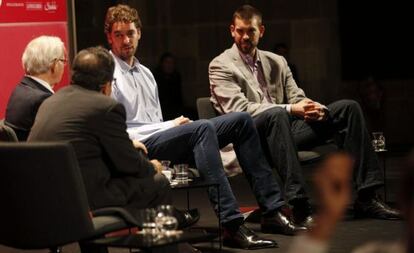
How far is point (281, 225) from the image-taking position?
554cm

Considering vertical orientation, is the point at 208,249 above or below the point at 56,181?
below

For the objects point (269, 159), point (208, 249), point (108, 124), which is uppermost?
point (108, 124)

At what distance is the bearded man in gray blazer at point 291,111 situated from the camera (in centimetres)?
571

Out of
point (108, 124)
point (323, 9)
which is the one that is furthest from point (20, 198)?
point (323, 9)

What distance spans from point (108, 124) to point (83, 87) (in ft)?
0.76

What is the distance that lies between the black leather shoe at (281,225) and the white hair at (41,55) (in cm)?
147

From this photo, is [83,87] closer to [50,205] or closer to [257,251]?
[50,205]

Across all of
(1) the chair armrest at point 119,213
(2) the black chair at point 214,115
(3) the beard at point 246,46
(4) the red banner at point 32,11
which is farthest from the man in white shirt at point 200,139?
(1) the chair armrest at point 119,213

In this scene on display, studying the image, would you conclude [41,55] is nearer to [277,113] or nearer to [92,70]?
[92,70]

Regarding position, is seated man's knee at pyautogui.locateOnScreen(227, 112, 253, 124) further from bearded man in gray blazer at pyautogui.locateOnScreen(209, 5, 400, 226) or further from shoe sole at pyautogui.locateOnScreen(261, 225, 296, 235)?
shoe sole at pyautogui.locateOnScreen(261, 225, 296, 235)

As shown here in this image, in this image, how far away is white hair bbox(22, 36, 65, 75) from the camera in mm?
4863

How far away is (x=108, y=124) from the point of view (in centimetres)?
408

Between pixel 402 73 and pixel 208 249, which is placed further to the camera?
pixel 402 73

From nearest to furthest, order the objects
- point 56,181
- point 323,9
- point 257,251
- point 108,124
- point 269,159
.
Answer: point 56,181 → point 108,124 → point 257,251 → point 269,159 → point 323,9
